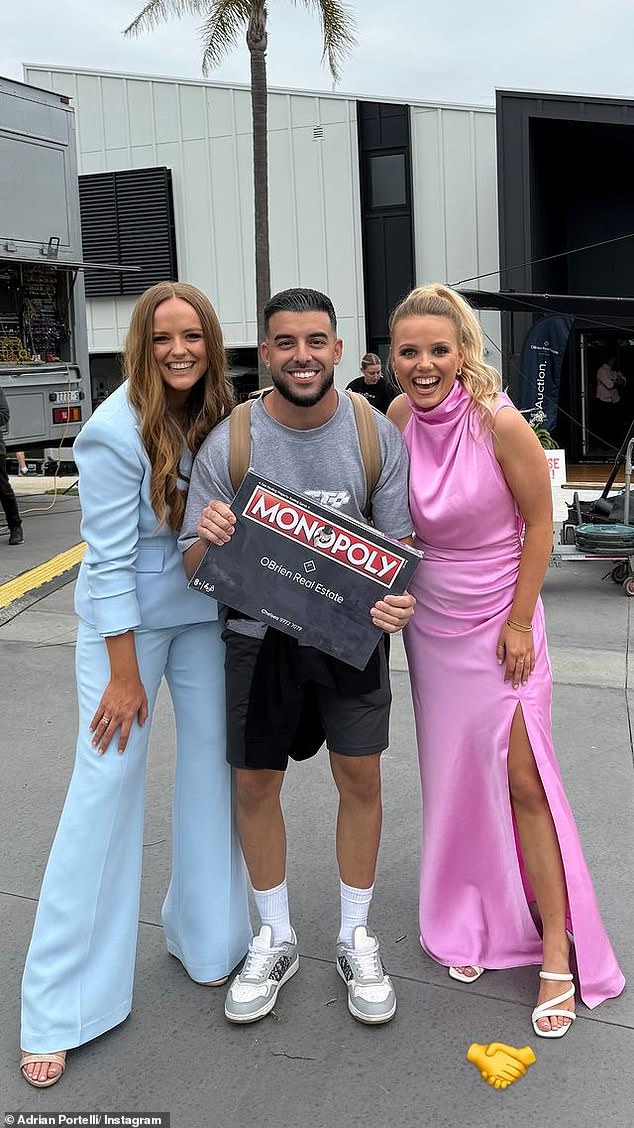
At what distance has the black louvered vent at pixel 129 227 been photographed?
19.8 meters

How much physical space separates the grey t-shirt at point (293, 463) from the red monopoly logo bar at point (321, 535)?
0.39 ft

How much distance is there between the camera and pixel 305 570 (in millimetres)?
2674

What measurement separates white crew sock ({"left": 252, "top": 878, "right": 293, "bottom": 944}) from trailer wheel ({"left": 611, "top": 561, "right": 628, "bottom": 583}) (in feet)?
19.5

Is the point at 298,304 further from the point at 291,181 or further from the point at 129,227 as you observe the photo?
the point at 129,227

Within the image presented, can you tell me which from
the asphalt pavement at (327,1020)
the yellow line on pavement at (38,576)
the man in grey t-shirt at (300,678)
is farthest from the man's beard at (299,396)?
the yellow line on pavement at (38,576)

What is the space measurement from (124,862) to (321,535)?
104cm

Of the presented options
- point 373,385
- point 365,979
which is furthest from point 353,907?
point 373,385

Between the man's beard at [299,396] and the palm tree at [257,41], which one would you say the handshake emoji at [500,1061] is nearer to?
the man's beard at [299,396]

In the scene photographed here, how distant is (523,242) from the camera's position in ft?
53.4

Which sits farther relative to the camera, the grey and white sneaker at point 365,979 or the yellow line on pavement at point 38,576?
the yellow line on pavement at point 38,576

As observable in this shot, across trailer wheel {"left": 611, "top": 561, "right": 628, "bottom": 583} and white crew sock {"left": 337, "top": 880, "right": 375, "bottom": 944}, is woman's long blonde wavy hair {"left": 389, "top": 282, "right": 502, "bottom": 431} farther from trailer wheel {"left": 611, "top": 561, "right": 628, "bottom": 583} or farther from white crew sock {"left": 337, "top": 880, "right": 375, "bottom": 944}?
trailer wheel {"left": 611, "top": 561, "right": 628, "bottom": 583}

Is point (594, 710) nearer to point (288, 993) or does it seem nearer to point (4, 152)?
point (288, 993)

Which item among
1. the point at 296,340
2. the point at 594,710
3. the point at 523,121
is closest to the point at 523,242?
the point at 523,121

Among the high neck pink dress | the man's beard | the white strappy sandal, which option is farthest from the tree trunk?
the white strappy sandal
